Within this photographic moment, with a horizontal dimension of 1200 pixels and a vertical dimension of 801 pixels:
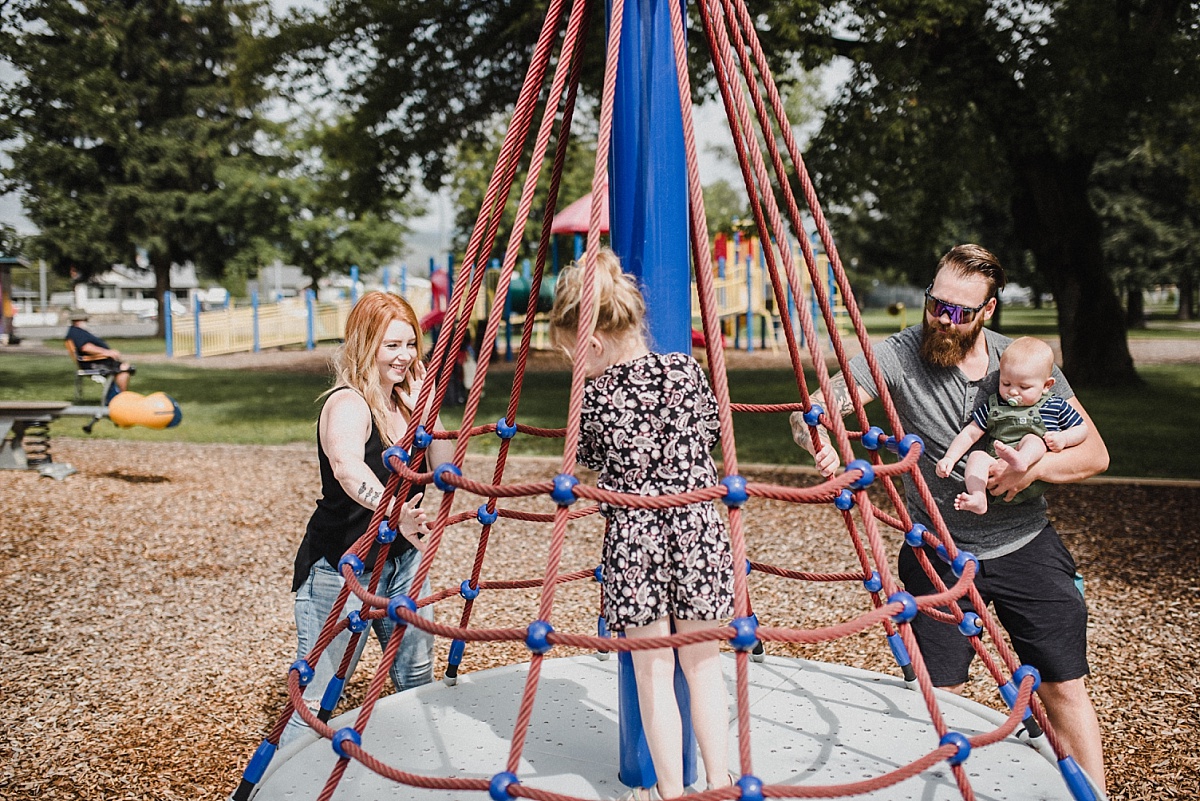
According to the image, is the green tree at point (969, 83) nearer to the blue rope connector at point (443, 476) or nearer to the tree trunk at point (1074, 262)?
the tree trunk at point (1074, 262)

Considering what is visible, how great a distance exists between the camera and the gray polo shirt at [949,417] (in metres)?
2.63

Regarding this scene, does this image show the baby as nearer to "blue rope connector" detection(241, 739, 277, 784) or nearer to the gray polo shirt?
the gray polo shirt

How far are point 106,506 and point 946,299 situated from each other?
6.96m

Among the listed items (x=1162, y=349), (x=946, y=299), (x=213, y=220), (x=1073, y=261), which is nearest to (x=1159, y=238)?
(x=1162, y=349)

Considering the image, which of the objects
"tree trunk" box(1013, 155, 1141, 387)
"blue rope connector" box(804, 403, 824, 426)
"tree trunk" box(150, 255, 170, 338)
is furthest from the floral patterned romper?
"tree trunk" box(150, 255, 170, 338)

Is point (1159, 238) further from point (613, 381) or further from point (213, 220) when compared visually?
point (613, 381)

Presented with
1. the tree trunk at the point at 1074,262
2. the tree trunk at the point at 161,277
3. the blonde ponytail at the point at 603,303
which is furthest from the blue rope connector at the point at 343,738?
the tree trunk at the point at 161,277

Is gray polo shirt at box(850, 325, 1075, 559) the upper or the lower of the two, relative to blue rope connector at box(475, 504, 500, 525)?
→ upper

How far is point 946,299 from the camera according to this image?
101 inches

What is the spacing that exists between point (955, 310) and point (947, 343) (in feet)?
0.36

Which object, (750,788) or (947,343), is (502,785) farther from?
(947,343)

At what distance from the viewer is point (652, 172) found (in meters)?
2.33

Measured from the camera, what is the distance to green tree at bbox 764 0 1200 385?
9.54 m

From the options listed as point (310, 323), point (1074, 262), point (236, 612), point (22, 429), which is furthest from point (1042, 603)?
point (310, 323)
